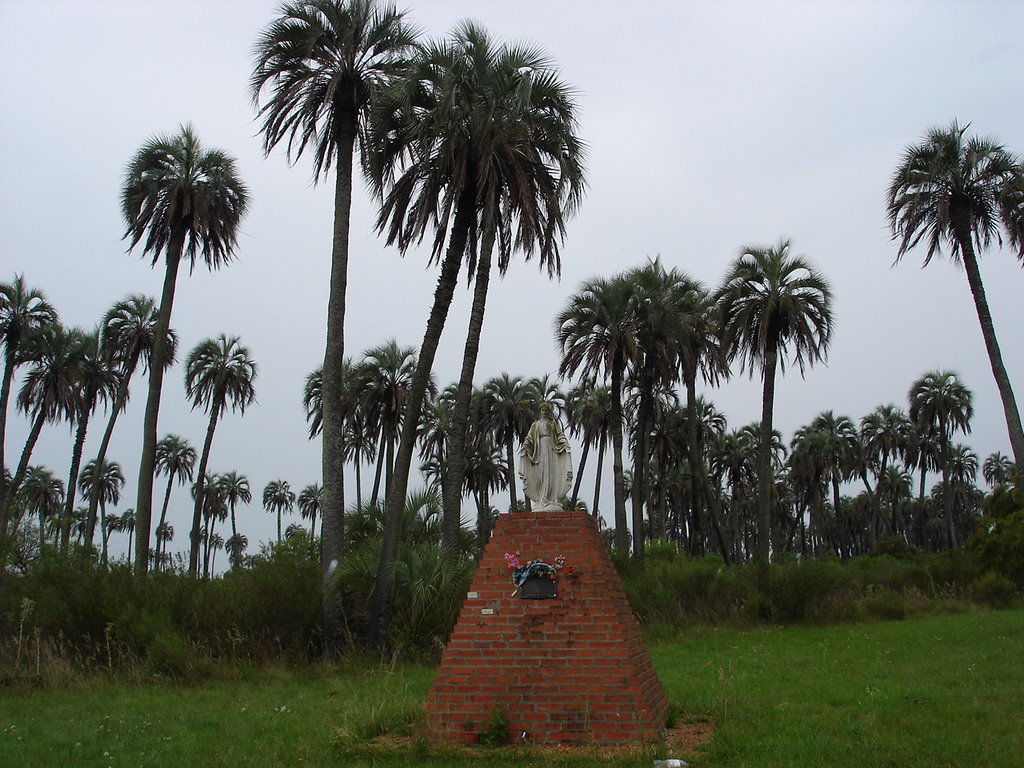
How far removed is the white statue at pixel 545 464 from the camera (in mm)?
10719

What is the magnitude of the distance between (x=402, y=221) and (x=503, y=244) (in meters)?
2.30

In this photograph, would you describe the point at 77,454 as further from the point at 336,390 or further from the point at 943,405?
the point at 943,405

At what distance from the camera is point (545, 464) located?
35.4 feet

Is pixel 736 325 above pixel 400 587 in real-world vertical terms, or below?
above

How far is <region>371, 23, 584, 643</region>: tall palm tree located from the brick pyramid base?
8.08 meters

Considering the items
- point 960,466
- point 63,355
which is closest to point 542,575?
point 63,355

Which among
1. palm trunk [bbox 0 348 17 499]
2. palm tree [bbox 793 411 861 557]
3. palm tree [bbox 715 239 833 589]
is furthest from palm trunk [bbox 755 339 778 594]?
palm tree [bbox 793 411 861 557]

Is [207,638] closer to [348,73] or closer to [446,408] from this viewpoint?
[348,73]

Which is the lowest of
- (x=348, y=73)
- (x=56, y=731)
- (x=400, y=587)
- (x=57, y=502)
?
(x=56, y=731)

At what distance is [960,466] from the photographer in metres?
80.9

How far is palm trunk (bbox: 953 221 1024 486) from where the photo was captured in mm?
21969

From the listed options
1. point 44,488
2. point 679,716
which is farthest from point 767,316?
point 44,488

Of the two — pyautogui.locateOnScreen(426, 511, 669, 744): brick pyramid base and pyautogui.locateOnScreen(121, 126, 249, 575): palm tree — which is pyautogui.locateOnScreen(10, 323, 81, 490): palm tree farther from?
pyautogui.locateOnScreen(426, 511, 669, 744): brick pyramid base

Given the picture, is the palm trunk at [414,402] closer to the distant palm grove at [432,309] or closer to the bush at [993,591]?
the distant palm grove at [432,309]
